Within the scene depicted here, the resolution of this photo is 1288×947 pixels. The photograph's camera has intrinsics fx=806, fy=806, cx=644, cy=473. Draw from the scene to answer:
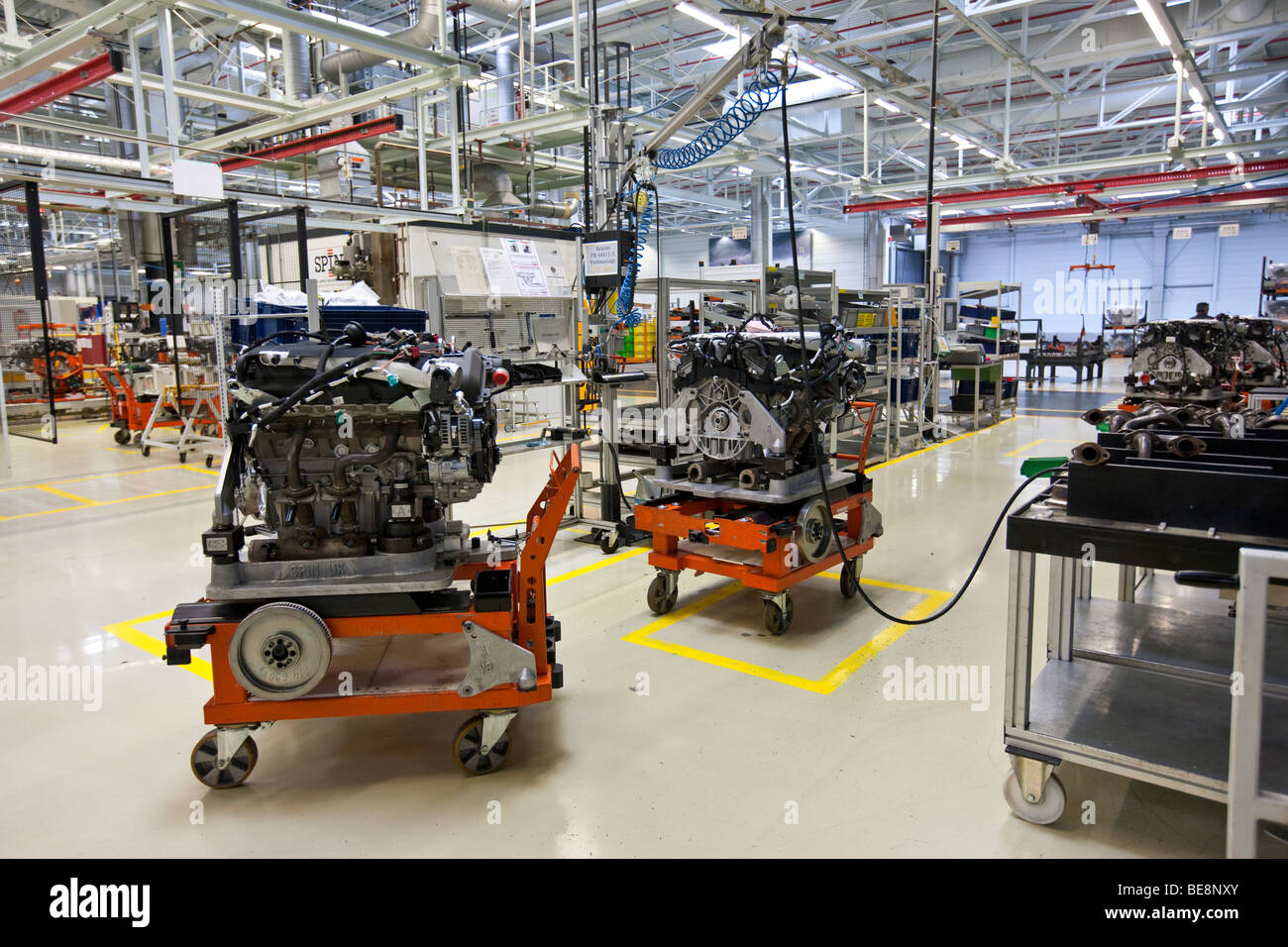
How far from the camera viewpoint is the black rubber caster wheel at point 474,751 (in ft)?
8.42

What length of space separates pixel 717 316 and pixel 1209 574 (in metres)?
4.65

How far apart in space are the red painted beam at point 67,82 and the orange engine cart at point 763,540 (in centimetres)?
478

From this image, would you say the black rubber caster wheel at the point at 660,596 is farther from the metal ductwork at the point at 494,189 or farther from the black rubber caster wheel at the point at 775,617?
the metal ductwork at the point at 494,189

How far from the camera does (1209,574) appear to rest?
188 centimetres

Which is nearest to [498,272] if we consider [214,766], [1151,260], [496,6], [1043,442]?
[214,766]

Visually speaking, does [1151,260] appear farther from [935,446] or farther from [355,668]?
[355,668]

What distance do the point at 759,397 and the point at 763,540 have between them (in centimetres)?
83

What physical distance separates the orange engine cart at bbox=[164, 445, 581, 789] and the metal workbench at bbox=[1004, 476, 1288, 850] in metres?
1.43

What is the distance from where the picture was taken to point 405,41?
677 centimetres

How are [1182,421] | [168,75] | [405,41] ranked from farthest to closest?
1. [405,41]
2. [168,75]
3. [1182,421]

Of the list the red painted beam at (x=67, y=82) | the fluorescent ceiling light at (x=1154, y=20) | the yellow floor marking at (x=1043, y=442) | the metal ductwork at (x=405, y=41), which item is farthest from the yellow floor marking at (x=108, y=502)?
the fluorescent ceiling light at (x=1154, y=20)

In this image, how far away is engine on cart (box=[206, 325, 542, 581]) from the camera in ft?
8.28
